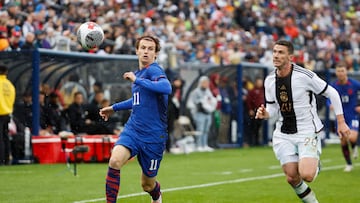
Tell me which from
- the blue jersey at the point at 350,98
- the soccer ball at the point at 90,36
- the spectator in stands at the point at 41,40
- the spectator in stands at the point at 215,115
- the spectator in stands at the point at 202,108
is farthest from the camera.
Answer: the spectator in stands at the point at 215,115

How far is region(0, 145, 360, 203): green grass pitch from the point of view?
13305 millimetres

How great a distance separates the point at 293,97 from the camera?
1092cm

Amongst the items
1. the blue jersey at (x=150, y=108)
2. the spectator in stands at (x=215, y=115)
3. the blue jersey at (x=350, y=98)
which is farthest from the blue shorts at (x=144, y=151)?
the spectator in stands at (x=215, y=115)

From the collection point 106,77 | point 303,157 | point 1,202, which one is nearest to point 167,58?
point 106,77

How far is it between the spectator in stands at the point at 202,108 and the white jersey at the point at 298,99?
15316 millimetres

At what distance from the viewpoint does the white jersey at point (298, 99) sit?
10.9 metres

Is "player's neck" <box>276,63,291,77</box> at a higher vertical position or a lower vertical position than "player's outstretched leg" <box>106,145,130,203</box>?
higher

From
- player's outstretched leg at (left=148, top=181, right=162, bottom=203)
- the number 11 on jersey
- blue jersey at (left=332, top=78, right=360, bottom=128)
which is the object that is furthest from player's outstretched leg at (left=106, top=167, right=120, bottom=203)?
blue jersey at (left=332, top=78, right=360, bottom=128)

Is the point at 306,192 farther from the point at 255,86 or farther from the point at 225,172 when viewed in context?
the point at 255,86

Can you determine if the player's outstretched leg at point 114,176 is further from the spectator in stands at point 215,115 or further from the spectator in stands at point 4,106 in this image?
the spectator in stands at point 215,115

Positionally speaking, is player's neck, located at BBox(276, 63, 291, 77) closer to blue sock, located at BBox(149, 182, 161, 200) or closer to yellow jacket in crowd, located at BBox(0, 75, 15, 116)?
blue sock, located at BBox(149, 182, 161, 200)

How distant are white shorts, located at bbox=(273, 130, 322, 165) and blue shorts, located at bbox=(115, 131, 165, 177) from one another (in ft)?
5.17

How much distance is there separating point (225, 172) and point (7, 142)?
502 centimetres

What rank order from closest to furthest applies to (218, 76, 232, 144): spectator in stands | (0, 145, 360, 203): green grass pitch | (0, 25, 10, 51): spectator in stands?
(0, 145, 360, 203): green grass pitch < (0, 25, 10, 51): spectator in stands < (218, 76, 232, 144): spectator in stands
